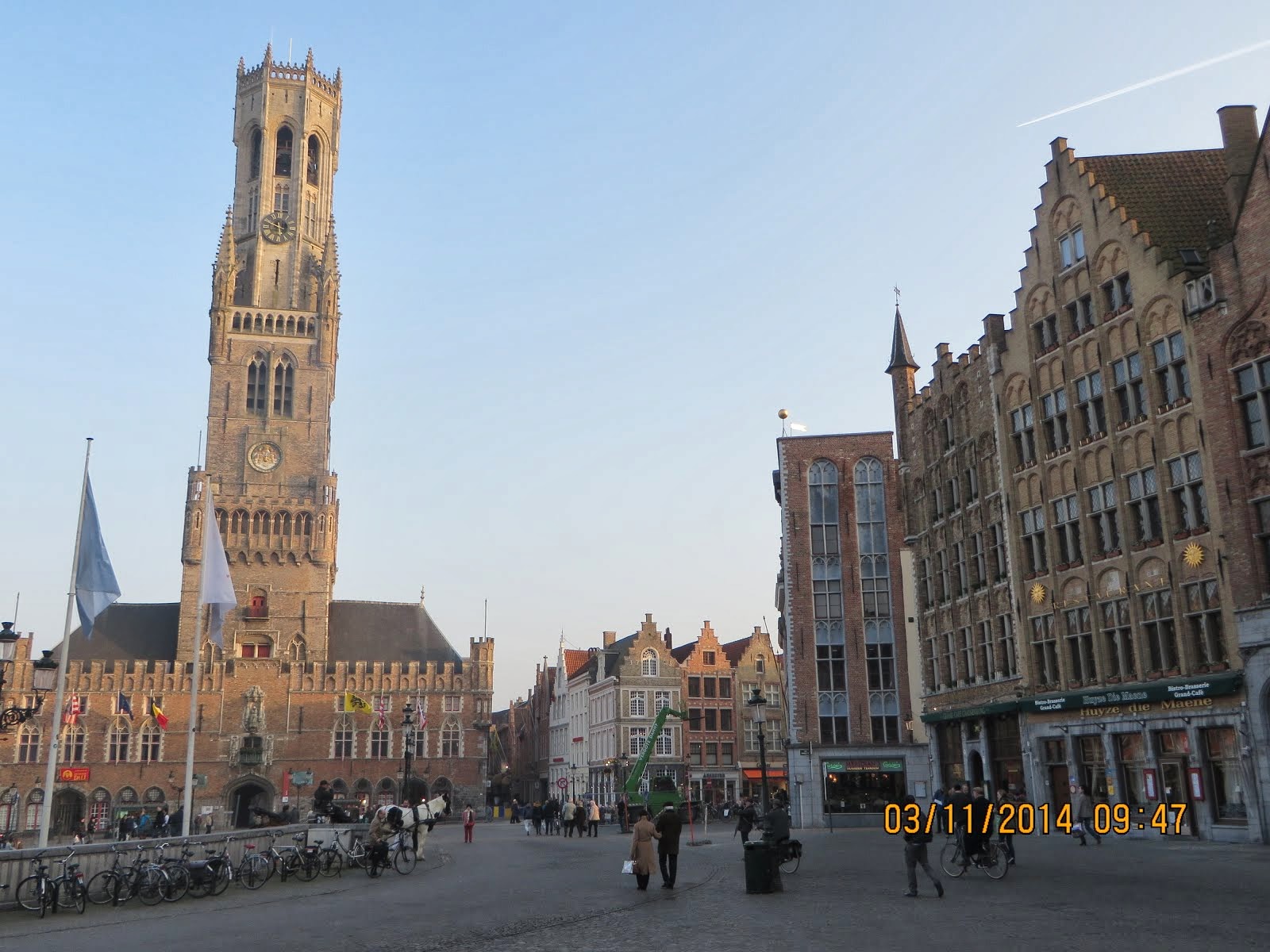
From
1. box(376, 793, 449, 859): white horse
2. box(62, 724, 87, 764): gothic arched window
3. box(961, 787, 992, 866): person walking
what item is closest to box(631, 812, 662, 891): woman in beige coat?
box(961, 787, 992, 866): person walking

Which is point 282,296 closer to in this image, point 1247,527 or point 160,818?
point 160,818

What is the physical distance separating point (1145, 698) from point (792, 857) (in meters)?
13.0

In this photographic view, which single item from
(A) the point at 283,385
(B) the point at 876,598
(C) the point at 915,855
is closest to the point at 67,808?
(A) the point at 283,385

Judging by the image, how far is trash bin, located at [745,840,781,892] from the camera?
60.7ft

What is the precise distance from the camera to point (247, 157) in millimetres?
92125

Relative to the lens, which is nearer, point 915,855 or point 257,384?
point 915,855

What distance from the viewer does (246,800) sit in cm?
7706

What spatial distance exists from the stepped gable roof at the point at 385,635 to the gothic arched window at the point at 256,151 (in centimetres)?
3624

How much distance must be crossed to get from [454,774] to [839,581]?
38.8 m

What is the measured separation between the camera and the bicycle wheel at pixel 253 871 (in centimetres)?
2203

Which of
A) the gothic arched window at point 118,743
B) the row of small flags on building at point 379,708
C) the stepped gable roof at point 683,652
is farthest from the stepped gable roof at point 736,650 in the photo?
the gothic arched window at point 118,743

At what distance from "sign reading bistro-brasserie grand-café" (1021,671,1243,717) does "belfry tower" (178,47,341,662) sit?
58370mm

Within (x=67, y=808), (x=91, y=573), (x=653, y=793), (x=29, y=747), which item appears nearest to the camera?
(x=91, y=573)

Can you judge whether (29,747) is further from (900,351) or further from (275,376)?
(900,351)
